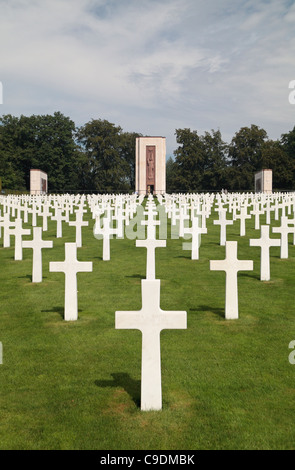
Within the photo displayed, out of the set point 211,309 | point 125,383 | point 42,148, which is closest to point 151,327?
point 125,383

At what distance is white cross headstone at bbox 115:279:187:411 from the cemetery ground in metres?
0.18

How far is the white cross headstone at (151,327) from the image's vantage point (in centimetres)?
432

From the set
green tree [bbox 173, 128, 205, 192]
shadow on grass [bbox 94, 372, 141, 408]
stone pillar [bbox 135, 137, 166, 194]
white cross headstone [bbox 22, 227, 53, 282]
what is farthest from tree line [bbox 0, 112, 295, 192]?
shadow on grass [bbox 94, 372, 141, 408]

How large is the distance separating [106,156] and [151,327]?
229ft

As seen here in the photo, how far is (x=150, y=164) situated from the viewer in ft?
180

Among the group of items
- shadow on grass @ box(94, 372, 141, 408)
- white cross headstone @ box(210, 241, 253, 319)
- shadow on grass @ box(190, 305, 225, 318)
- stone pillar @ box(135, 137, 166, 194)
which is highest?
stone pillar @ box(135, 137, 166, 194)

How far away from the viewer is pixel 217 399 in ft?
14.7

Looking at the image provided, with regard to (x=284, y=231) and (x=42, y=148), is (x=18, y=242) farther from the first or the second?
(x=42, y=148)

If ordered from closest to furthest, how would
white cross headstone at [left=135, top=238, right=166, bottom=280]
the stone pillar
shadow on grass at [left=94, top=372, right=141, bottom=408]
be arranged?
shadow on grass at [left=94, top=372, right=141, bottom=408]
white cross headstone at [left=135, top=238, right=166, bottom=280]
the stone pillar

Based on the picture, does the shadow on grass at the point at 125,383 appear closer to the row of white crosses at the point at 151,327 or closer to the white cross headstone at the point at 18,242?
the row of white crosses at the point at 151,327

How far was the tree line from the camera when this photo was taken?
224ft

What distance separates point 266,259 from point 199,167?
66027mm

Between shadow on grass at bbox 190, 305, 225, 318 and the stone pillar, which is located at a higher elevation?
the stone pillar

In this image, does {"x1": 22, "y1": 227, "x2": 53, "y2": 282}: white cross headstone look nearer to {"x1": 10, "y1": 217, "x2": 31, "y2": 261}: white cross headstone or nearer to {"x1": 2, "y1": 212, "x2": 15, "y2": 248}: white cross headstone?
{"x1": 10, "y1": 217, "x2": 31, "y2": 261}: white cross headstone
